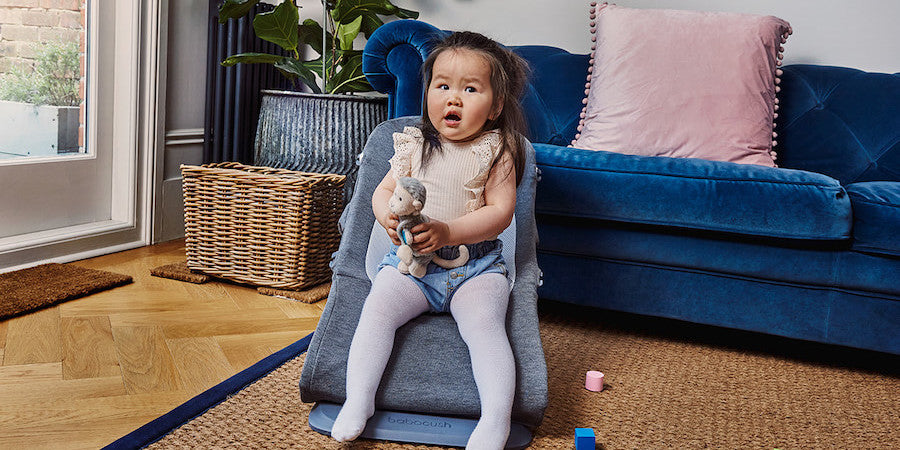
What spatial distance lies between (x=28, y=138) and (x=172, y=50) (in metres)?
0.54

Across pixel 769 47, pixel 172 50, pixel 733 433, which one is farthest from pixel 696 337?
pixel 172 50

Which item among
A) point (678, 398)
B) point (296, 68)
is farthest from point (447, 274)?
point (296, 68)

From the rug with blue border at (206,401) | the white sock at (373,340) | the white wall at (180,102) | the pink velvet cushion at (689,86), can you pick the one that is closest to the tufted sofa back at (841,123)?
the pink velvet cushion at (689,86)

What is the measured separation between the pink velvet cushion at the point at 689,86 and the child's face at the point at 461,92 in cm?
78

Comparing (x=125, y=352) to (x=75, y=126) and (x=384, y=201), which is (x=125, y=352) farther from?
(x=75, y=126)

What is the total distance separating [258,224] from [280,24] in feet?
2.21

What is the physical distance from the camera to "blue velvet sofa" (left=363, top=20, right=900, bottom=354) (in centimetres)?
158

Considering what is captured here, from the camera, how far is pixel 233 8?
7.56 feet

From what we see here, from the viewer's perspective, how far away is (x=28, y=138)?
2.10 meters

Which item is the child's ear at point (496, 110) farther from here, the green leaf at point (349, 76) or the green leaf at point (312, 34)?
the green leaf at point (312, 34)

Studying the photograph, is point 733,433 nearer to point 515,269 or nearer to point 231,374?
point 515,269

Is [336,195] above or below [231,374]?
above

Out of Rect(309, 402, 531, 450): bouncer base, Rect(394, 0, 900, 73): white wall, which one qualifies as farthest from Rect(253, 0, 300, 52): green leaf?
Rect(309, 402, 531, 450): bouncer base

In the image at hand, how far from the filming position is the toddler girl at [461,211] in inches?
45.5
